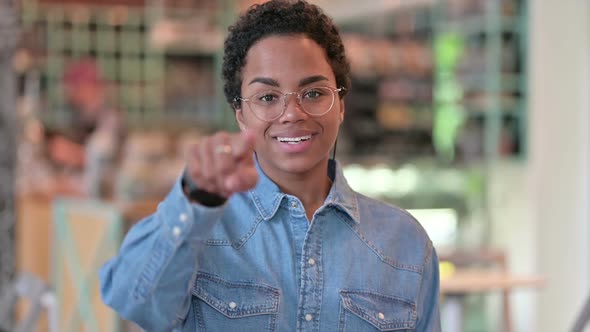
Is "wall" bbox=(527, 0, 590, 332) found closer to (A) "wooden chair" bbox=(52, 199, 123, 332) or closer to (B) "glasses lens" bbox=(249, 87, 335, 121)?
(A) "wooden chair" bbox=(52, 199, 123, 332)

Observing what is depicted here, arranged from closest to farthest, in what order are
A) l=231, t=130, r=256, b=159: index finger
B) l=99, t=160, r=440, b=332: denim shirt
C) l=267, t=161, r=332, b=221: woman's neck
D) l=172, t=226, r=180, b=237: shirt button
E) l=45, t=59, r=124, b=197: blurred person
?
1. l=231, t=130, r=256, b=159: index finger
2. l=172, t=226, r=180, b=237: shirt button
3. l=99, t=160, r=440, b=332: denim shirt
4. l=267, t=161, r=332, b=221: woman's neck
5. l=45, t=59, r=124, b=197: blurred person

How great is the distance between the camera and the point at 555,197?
5.77m

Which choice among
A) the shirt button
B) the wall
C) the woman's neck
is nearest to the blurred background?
the wall

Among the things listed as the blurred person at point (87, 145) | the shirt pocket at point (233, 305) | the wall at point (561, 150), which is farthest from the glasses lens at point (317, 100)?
the wall at point (561, 150)

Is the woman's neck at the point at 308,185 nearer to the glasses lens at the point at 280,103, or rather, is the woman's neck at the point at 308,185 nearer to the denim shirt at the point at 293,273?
the denim shirt at the point at 293,273

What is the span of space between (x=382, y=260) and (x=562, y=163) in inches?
179

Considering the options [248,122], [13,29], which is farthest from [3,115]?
[248,122]

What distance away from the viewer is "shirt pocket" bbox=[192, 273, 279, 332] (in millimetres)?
1395

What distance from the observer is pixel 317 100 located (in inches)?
57.4

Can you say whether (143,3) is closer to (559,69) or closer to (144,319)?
(559,69)

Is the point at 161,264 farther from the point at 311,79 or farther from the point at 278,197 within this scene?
the point at 311,79

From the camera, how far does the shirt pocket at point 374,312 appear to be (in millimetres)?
1450

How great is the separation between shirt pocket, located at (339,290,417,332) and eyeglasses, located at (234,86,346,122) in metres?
0.31

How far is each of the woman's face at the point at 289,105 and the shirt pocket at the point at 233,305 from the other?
0.71ft
